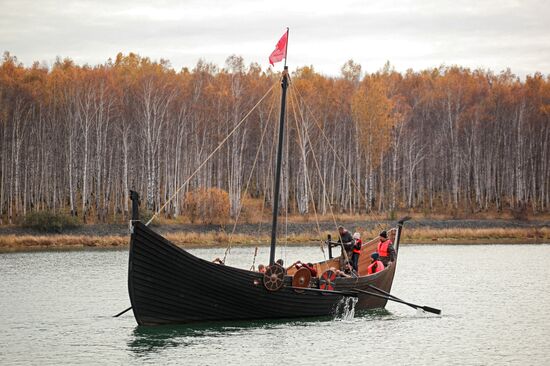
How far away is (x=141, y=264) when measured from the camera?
24109mm

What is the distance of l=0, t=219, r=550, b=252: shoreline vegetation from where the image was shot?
56531 millimetres

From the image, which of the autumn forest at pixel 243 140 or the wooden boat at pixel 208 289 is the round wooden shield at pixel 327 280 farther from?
the autumn forest at pixel 243 140

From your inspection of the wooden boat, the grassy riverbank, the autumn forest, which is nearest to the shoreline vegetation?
the grassy riverbank

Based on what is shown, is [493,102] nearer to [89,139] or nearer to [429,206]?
[429,206]

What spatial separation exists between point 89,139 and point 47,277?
1168 inches

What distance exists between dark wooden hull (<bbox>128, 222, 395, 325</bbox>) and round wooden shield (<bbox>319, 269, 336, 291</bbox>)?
40 centimetres

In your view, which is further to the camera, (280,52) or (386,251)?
(386,251)

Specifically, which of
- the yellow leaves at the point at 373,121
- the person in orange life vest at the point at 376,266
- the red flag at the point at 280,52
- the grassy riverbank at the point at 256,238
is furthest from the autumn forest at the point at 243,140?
the red flag at the point at 280,52

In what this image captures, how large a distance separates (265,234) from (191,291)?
38.0 meters

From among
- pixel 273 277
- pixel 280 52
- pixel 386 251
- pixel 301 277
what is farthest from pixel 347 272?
pixel 280 52

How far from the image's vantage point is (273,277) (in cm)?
2591

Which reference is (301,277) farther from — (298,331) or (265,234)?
(265,234)

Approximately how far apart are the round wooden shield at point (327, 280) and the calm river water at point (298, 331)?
108 cm

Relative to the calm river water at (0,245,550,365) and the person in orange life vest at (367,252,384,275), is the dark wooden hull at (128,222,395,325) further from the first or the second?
the person in orange life vest at (367,252,384,275)
